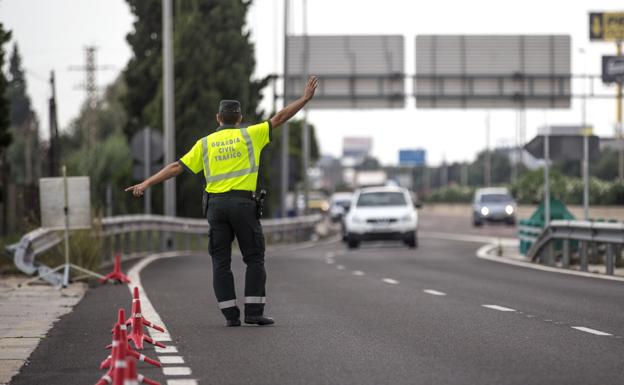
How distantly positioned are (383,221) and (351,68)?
18.9 metres

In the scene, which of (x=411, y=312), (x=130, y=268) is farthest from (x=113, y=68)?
(x=411, y=312)

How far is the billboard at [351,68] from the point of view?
5488 centimetres

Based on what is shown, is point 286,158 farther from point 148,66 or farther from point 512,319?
point 512,319

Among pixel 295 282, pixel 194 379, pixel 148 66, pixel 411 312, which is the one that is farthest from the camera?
pixel 148 66

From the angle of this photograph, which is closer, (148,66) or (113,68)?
(148,66)

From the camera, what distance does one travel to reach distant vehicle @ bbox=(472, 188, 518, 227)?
208 ft

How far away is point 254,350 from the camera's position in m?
10.6

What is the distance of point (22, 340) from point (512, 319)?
4148 mm

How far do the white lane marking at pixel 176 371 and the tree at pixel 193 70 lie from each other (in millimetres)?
32310

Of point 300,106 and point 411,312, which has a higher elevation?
point 300,106

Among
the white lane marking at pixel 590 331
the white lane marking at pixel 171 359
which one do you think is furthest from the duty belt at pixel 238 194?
the white lane marking at pixel 590 331

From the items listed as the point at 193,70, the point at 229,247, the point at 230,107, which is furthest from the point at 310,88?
the point at 193,70

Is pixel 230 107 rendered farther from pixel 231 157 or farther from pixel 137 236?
pixel 137 236

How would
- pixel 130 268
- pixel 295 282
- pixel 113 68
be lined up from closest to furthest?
pixel 295 282, pixel 130 268, pixel 113 68
